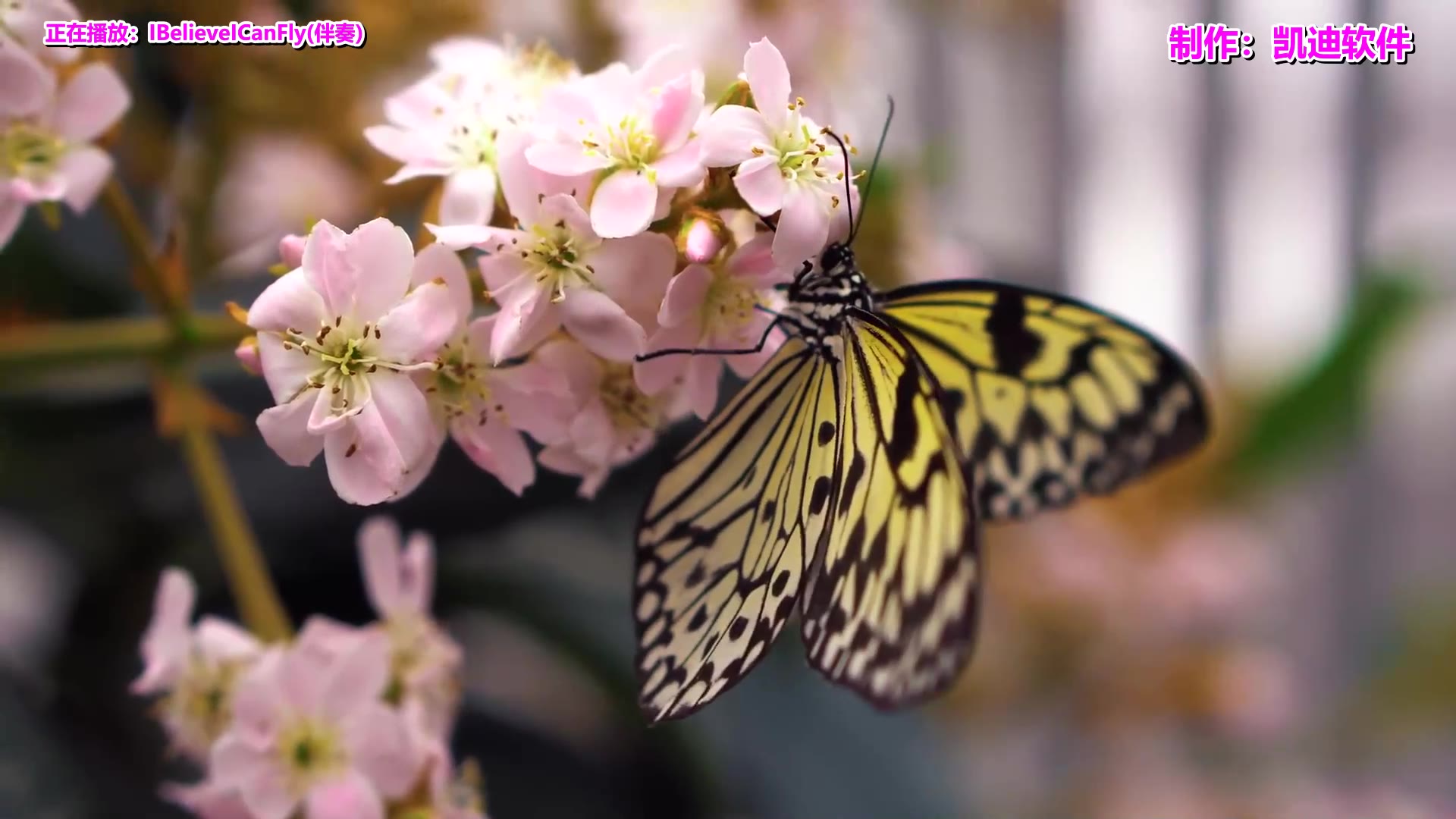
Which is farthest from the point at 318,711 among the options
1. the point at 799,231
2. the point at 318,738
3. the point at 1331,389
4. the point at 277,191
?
the point at 1331,389

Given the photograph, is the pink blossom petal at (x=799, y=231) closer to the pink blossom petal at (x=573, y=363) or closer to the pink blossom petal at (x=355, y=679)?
the pink blossom petal at (x=573, y=363)

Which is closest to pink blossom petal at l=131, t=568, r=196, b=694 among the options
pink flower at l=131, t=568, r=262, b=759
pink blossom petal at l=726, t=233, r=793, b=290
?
pink flower at l=131, t=568, r=262, b=759

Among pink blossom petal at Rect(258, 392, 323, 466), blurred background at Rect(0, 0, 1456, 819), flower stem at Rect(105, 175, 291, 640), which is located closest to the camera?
pink blossom petal at Rect(258, 392, 323, 466)

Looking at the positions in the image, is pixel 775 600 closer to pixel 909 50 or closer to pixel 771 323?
pixel 771 323

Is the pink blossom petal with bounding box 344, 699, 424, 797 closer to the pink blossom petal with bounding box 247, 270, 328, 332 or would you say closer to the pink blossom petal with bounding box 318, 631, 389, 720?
the pink blossom petal with bounding box 318, 631, 389, 720

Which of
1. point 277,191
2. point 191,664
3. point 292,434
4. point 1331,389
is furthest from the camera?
point 1331,389

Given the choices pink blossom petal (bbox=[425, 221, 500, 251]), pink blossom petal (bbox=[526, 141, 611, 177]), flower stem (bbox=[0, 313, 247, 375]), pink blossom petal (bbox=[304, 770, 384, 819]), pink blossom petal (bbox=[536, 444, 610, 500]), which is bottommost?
pink blossom petal (bbox=[304, 770, 384, 819])

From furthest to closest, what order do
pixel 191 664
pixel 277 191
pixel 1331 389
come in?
pixel 1331 389
pixel 277 191
pixel 191 664

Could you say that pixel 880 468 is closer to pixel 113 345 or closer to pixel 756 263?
pixel 756 263
